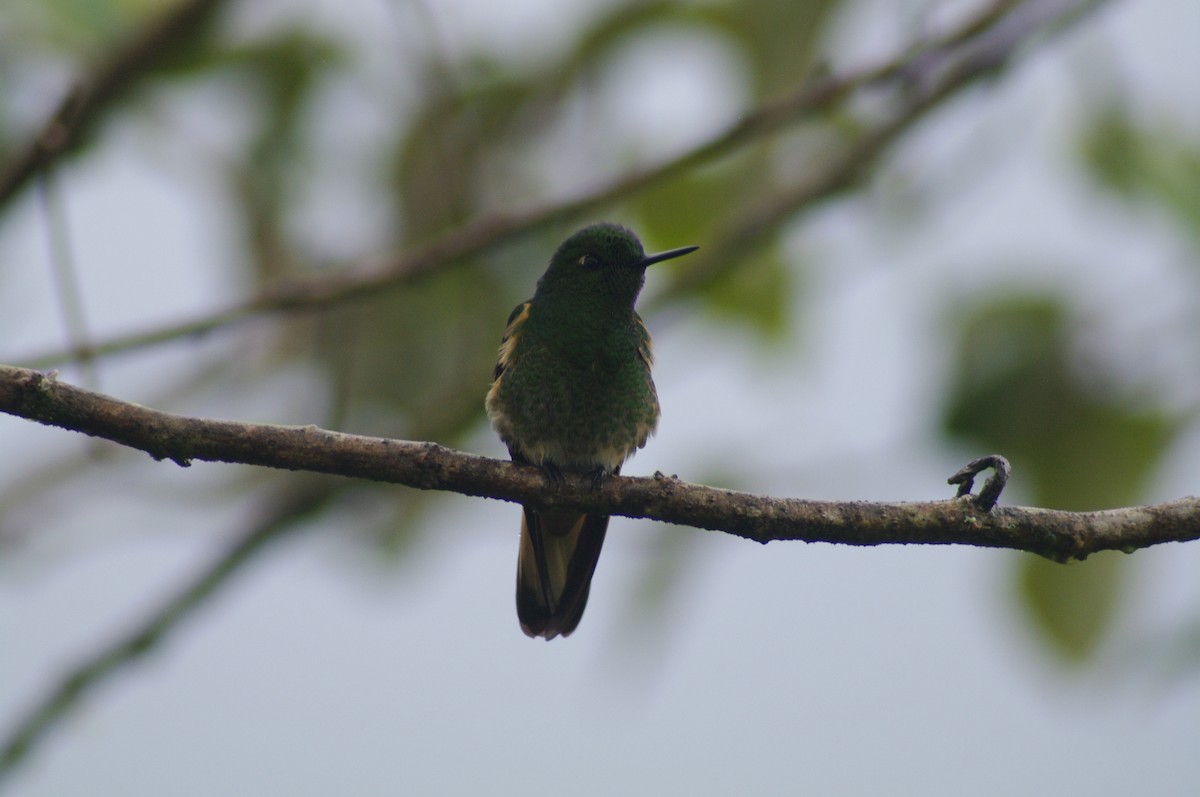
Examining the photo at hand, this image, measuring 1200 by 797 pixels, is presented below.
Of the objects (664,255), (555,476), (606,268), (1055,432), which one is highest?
(606,268)

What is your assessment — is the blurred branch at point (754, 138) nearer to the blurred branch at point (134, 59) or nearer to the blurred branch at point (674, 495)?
the blurred branch at point (134, 59)

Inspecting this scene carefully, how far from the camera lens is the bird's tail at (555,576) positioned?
402cm

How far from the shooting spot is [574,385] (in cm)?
392

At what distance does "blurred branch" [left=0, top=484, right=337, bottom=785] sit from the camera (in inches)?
156

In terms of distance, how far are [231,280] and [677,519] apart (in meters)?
3.71

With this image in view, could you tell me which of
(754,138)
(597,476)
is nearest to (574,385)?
(597,476)

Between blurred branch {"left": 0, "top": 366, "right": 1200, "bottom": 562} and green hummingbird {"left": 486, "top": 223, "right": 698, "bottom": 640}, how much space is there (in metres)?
1.17

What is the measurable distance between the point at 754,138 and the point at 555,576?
1.72 metres

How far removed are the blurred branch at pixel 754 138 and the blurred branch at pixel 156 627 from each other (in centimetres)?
100

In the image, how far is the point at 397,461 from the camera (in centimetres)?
252

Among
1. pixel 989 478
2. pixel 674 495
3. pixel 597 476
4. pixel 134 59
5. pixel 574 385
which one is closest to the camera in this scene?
pixel 989 478

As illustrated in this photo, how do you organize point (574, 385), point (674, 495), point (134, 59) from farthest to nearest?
point (134, 59) < point (574, 385) < point (674, 495)

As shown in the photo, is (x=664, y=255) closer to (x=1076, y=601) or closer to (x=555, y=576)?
(x=555, y=576)

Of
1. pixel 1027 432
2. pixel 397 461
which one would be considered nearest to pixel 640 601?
pixel 1027 432
